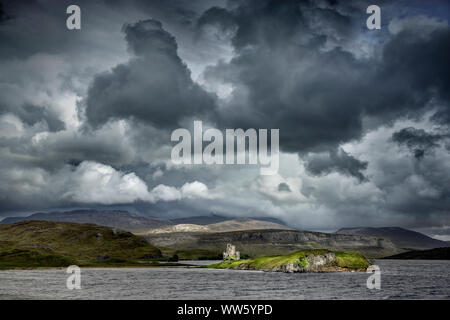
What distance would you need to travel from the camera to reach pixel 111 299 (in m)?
112
